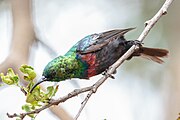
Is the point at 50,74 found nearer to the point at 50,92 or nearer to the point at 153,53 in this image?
the point at 50,92

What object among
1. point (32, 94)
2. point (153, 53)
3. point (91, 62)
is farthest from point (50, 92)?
point (153, 53)

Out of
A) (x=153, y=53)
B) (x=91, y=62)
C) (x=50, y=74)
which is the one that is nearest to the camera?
(x=50, y=74)

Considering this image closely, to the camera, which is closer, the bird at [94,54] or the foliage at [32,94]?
the foliage at [32,94]

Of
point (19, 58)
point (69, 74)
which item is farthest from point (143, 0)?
point (69, 74)

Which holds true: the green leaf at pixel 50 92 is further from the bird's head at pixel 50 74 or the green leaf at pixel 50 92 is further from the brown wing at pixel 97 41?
the brown wing at pixel 97 41

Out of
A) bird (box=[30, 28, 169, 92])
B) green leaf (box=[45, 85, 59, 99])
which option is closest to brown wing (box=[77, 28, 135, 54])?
bird (box=[30, 28, 169, 92])

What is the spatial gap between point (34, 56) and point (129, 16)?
136cm

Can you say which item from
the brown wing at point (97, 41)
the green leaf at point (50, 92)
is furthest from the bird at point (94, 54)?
the green leaf at point (50, 92)

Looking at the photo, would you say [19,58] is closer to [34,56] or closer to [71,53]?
[34,56]

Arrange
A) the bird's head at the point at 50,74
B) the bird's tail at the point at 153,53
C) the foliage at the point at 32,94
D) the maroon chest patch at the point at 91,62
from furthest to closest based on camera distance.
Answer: the bird's tail at the point at 153,53
the maroon chest patch at the point at 91,62
the bird's head at the point at 50,74
the foliage at the point at 32,94

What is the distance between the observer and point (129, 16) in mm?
2904

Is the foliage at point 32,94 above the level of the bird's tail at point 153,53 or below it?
below

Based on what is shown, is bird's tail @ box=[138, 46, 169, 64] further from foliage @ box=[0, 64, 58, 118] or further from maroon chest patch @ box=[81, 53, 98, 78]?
foliage @ box=[0, 64, 58, 118]

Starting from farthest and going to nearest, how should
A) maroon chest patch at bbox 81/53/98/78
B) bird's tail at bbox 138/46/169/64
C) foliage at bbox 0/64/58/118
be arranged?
bird's tail at bbox 138/46/169/64, maroon chest patch at bbox 81/53/98/78, foliage at bbox 0/64/58/118
